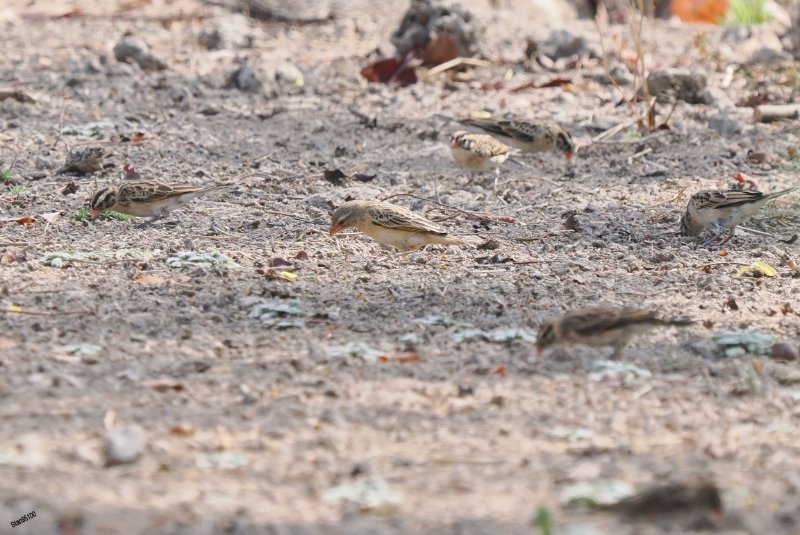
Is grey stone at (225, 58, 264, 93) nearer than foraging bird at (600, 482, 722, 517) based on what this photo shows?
No

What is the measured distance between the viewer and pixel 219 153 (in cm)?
991

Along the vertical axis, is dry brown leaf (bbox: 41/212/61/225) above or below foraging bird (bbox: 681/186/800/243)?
below

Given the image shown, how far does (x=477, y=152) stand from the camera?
920cm

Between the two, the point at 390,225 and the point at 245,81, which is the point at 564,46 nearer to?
the point at 245,81

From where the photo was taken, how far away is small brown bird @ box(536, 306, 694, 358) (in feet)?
18.3

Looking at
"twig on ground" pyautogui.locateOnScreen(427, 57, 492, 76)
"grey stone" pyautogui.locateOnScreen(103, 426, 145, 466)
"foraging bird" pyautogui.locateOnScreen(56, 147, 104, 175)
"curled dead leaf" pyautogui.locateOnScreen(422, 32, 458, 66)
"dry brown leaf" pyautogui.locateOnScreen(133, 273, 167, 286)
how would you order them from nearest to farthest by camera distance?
"grey stone" pyautogui.locateOnScreen(103, 426, 145, 466) < "dry brown leaf" pyautogui.locateOnScreen(133, 273, 167, 286) < "foraging bird" pyautogui.locateOnScreen(56, 147, 104, 175) < "twig on ground" pyautogui.locateOnScreen(427, 57, 492, 76) < "curled dead leaf" pyautogui.locateOnScreen(422, 32, 458, 66)

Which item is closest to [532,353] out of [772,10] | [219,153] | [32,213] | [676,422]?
[676,422]

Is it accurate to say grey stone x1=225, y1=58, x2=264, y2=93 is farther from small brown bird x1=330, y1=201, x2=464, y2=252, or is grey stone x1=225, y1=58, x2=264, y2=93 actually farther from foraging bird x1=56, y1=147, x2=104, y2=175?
small brown bird x1=330, y1=201, x2=464, y2=252

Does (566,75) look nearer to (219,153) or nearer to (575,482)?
(219,153)

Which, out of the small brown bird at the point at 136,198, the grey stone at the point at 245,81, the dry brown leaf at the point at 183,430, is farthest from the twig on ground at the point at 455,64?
the dry brown leaf at the point at 183,430

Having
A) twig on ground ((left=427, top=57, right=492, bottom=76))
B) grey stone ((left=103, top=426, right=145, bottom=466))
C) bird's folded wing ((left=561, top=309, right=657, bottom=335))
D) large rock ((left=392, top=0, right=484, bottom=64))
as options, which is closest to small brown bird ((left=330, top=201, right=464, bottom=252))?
bird's folded wing ((left=561, top=309, right=657, bottom=335))

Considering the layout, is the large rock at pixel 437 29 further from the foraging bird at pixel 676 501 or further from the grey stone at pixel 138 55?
the foraging bird at pixel 676 501

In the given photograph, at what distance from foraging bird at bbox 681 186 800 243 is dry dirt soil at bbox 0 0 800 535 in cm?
20

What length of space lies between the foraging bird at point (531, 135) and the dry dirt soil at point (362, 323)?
290 mm
